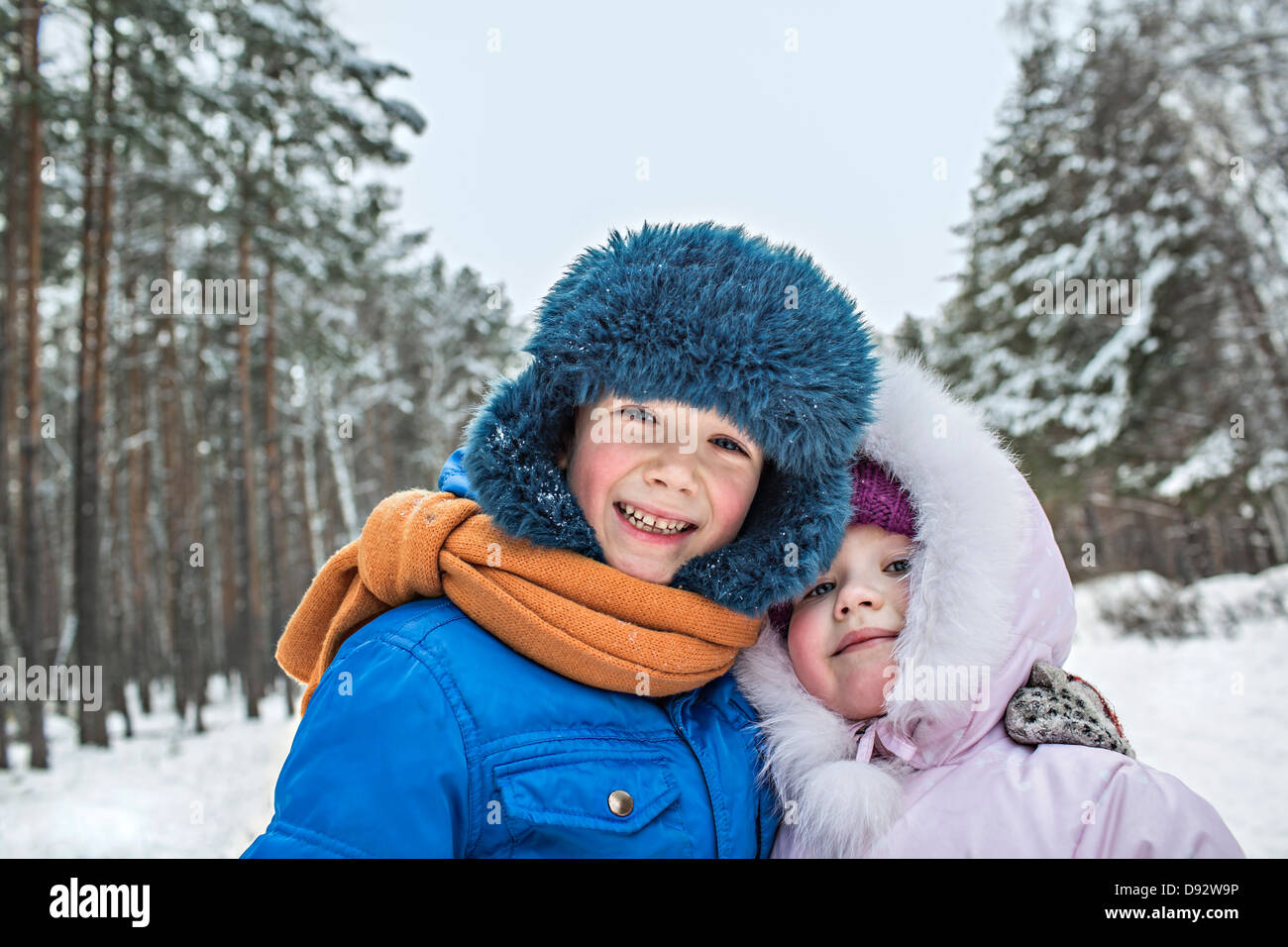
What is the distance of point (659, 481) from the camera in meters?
2.04

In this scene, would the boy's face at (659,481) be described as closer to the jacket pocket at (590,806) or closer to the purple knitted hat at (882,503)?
the purple knitted hat at (882,503)

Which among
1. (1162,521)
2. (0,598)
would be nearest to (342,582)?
(0,598)

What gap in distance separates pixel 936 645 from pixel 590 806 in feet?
3.04

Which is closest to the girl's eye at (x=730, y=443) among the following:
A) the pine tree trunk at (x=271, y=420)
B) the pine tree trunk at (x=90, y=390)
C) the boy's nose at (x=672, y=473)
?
the boy's nose at (x=672, y=473)

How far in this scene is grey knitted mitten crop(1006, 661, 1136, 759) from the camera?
188 cm

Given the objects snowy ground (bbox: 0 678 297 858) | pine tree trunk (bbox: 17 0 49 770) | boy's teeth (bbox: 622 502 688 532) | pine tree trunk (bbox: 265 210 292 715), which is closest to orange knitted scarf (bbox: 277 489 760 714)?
boy's teeth (bbox: 622 502 688 532)

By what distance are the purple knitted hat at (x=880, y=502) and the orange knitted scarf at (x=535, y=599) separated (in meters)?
0.46

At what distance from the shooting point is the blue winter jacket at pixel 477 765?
Result: 145cm

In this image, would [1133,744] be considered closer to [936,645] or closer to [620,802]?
[936,645]

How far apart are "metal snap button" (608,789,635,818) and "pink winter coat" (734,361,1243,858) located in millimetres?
503

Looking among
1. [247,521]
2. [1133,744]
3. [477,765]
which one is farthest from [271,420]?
[477,765]

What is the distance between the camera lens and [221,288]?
16.3 meters
